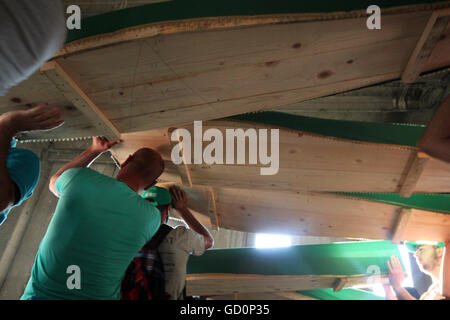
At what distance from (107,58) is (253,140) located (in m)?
1.16

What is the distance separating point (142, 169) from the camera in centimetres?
246

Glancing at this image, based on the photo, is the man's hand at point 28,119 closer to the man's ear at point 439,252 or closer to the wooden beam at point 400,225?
the wooden beam at point 400,225

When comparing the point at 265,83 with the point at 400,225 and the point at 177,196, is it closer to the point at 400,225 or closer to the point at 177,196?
the point at 177,196

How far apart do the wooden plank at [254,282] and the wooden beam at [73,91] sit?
7.16ft

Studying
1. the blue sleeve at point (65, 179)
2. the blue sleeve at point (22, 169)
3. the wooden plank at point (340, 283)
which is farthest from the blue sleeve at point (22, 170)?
the wooden plank at point (340, 283)

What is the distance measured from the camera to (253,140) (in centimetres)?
248

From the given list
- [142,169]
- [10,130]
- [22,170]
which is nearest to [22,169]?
[22,170]

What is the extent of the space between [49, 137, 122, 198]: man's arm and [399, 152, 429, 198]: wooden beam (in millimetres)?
2147

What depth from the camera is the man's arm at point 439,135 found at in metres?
1.68

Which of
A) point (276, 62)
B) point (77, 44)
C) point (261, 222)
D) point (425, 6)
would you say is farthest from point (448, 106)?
point (261, 222)

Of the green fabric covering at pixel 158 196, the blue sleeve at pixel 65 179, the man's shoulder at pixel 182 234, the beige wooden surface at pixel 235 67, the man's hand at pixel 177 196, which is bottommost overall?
the man's shoulder at pixel 182 234

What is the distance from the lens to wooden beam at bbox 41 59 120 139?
67.9 inches

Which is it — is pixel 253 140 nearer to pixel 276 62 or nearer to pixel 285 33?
pixel 276 62
